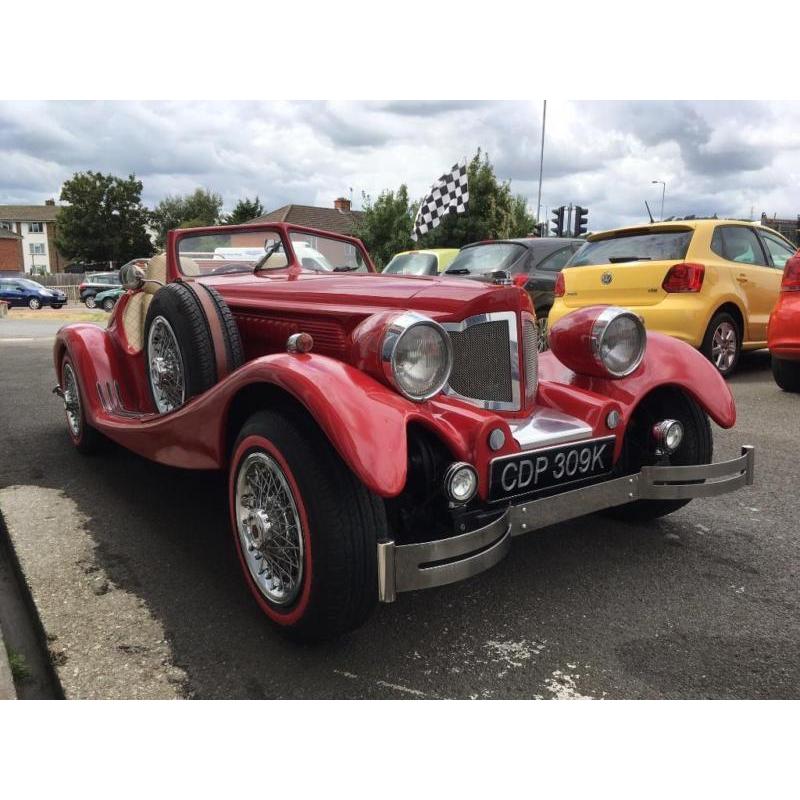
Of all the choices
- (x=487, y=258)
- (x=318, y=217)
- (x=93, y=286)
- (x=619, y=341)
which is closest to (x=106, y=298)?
(x=93, y=286)

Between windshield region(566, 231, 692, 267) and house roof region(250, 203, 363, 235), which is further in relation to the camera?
house roof region(250, 203, 363, 235)

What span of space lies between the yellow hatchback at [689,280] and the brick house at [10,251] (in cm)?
6812

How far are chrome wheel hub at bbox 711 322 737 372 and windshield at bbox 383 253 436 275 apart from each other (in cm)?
461

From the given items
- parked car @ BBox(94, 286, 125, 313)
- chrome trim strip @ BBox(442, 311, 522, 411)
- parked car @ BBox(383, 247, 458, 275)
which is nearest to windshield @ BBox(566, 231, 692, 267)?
parked car @ BBox(383, 247, 458, 275)

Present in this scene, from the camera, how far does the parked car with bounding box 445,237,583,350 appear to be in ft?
27.6

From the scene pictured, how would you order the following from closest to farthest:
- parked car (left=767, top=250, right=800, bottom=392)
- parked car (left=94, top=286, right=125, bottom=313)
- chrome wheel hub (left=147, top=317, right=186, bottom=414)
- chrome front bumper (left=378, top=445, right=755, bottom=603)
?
chrome front bumper (left=378, top=445, right=755, bottom=603) < chrome wheel hub (left=147, top=317, right=186, bottom=414) < parked car (left=767, top=250, right=800, bottom=392) < parked car (left=94, top=286, right=125, bottom=313)

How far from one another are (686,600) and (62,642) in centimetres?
223

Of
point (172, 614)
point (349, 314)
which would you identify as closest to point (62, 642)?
point (172, 614)

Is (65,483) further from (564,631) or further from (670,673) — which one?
(670,673)

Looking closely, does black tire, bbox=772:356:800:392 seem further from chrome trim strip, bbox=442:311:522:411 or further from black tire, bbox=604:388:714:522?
chrome trim strip, bbox=442:311:522:411

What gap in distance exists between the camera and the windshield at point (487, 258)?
8539 millimetres

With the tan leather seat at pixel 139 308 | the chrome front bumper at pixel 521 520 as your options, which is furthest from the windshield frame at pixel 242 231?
the chrome front bumper at pixel 521 520

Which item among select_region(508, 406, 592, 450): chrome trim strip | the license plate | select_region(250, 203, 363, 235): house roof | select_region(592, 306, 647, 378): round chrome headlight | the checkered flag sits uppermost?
select_region(250, 203, 363, 235): house roof

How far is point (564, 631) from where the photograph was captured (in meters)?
2.37
